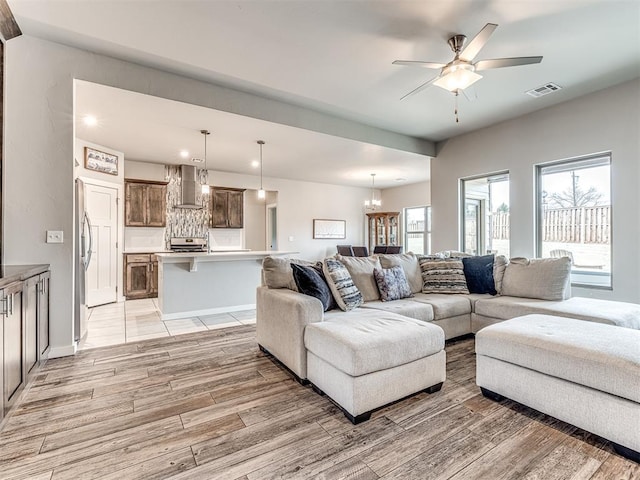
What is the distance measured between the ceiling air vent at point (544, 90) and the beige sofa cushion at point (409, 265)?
2.54 m

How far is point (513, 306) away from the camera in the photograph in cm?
306

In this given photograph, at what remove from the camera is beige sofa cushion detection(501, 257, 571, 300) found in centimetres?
319

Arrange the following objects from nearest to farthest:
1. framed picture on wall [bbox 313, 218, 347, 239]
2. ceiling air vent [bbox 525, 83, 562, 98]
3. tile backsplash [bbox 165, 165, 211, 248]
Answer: ceiling air vent [bbox 525, 83, 562, 98]
tile backsplash [bbox 165, 165, 211, 248]
framed picture on wall [bbox 313, 218, 347, 239]

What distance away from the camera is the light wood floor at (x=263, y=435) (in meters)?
1.48

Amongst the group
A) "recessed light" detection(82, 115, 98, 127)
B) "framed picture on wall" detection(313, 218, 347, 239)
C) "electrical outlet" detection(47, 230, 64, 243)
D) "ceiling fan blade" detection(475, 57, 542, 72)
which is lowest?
"electrical outlet" detection(47, 230, 64, 243)

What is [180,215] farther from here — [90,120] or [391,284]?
[391,284]

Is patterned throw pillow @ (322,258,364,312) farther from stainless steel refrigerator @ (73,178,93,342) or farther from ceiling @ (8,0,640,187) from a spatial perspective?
stainless steel refrigerator @ (73,178,93,342)

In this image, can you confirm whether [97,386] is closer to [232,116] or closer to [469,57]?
[232,116]

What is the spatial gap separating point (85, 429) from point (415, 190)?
8452mm

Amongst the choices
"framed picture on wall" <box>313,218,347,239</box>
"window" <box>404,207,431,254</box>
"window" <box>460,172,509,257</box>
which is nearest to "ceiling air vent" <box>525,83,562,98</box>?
"window" <box>460,172,509,257</box>

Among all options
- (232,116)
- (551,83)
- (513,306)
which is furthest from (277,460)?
(551,83)

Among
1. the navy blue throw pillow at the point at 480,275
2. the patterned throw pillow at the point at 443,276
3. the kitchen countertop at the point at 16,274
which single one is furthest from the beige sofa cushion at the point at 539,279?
the kitchen countertop at the point at 16,274

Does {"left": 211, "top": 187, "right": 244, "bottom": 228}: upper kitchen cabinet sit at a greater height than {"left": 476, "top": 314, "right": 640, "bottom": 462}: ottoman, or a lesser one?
greater

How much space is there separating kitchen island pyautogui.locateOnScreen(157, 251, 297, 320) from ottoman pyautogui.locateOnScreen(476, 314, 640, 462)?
12.0 ft
